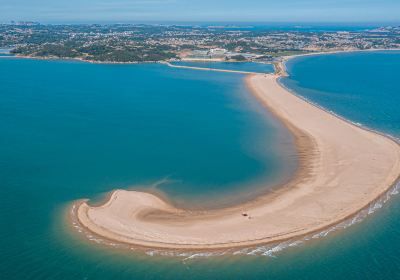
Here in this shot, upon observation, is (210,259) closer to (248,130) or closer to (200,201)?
(200,201)

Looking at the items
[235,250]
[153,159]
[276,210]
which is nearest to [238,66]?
[153,159]

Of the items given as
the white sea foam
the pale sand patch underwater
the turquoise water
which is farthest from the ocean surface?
the turquoise water

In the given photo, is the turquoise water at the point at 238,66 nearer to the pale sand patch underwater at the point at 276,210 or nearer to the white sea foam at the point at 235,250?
the pale sand patch underwater at the point at 276,210

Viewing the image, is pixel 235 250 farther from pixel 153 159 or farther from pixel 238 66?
pixel 238 66

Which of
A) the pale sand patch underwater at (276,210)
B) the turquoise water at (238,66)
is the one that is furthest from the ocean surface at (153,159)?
the turquoise water at (238,66)

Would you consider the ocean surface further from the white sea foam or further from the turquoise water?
the turquoise water
